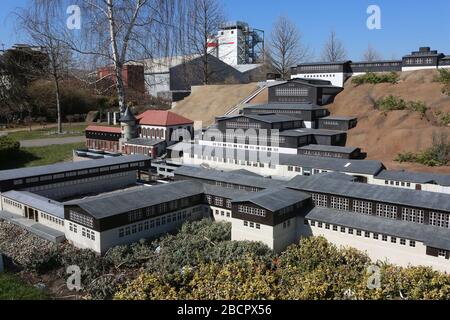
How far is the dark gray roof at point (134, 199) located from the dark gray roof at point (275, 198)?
14.8ft

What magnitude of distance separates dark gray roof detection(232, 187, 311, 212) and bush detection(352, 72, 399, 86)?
32.2 m

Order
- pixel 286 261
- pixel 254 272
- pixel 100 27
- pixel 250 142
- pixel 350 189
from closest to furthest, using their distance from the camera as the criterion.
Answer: pixel 254 272 < pixel 286 261 < pixel 350 189 < pixel 100 27 < pixel 250 142

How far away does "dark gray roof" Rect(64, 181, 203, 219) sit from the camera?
21420 millimetres

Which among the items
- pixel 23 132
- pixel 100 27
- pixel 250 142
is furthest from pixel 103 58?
pixel 23 132

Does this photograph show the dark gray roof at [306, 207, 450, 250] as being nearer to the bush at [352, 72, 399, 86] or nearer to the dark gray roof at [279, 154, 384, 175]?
the dark gray roof at [279, 154, 384, 175]

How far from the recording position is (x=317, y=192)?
914 inches

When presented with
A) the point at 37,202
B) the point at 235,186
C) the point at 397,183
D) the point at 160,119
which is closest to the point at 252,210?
the point at 235,186

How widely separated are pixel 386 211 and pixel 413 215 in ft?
4.26

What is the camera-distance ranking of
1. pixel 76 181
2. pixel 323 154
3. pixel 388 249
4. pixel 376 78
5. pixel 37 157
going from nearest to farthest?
pixel 388 249, pixel 76 181, pixel 323 154, pixel 37 157, pixel 376 78

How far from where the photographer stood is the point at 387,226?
20.2 meters

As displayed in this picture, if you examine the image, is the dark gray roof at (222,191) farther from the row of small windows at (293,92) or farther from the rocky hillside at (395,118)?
the row of small windows at (293,92)

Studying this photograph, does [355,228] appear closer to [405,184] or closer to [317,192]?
[317,192]

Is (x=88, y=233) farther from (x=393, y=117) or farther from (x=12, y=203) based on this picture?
(x=393, y=117)

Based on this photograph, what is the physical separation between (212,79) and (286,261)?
57.7 m
